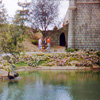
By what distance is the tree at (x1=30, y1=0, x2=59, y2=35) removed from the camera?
35.5 metres

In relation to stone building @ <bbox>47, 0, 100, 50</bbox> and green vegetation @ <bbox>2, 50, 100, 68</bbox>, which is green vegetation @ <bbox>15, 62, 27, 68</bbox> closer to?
green vegetation @ <bbox>2, 50, 100, 68</bbox>

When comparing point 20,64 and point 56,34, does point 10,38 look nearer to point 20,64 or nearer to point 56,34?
point 20,64

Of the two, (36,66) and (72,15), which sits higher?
(72,15)

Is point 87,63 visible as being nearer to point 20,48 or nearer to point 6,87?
point 20,48

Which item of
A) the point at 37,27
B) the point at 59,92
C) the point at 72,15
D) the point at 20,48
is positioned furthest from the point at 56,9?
the point at 59,92

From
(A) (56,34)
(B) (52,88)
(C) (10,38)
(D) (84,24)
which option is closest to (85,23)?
(D) (84,24)

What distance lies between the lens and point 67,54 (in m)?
22.8

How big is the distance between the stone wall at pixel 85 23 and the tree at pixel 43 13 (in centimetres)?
1056

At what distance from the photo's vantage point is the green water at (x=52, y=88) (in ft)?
37.4

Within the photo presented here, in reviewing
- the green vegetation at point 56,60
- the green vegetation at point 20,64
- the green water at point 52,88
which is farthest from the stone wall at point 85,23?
the green water at point 52,88

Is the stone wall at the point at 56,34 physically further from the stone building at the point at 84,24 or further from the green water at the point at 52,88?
the green water at the point at 52,88

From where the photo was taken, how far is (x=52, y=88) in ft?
43.1

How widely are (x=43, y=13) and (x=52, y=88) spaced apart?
24.0m

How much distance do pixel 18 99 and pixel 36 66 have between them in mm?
10221
